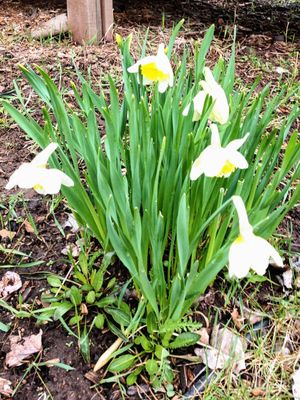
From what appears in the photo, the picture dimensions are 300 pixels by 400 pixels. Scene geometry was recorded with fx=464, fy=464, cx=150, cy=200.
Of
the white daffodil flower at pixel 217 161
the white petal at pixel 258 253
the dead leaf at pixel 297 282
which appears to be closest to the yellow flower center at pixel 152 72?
the white daffodil flower at pixel 217 161

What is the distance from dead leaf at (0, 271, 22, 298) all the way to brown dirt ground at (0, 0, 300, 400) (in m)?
0.02

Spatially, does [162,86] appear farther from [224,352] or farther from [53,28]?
[53,28]

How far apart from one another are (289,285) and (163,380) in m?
0.52

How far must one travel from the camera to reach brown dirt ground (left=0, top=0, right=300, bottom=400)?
4.10ft

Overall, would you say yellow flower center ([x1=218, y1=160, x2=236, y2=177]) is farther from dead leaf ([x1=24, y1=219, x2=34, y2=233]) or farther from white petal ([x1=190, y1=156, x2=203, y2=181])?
dead leaf ([x1=24, y1=219, x2=34, y2=233])

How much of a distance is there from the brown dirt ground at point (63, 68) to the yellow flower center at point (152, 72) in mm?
674

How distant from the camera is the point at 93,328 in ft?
4.41

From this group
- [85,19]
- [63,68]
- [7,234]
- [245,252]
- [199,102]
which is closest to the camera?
[245,252]

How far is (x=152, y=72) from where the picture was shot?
1127mm

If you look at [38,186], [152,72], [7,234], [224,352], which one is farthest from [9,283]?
[152,72]

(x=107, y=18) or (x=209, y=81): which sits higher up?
(x=209, y=81)

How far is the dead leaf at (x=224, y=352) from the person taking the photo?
1.27 m

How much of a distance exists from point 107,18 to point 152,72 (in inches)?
68.1

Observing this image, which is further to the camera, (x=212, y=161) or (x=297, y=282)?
(x=297, y=282)
